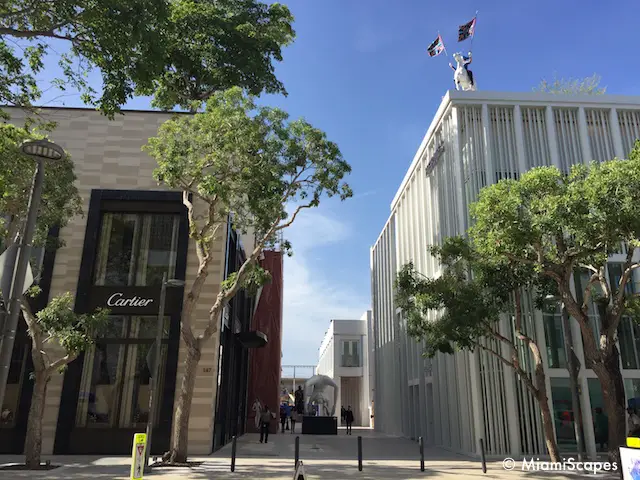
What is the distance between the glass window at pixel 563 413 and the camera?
56.3 feet

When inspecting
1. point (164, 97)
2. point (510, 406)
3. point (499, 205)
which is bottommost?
point (510, 406)

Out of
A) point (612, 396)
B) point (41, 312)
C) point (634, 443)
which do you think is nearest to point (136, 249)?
point (41, 312)

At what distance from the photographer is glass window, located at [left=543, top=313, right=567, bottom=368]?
58.7 ft

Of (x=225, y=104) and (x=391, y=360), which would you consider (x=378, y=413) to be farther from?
(x=225, y=104)

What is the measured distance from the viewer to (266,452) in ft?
59.1

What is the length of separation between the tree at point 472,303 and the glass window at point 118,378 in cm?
828

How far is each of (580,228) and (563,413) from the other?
28.5 ft

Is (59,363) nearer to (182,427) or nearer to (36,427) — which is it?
(36,427)

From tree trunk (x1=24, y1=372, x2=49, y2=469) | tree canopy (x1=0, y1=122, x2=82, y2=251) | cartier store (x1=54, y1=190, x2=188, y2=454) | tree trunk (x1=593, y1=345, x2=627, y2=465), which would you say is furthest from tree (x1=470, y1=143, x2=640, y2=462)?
tree trunk (x1=24, y1=372, x2=49, y2=469)

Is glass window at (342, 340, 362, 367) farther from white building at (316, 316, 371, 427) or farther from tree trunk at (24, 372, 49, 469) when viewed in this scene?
tree trunk at (24, 372, 49, 469)

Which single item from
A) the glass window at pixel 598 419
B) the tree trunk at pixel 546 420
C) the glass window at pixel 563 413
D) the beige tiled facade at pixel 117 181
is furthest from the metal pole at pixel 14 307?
the glass window at pixel 598 419

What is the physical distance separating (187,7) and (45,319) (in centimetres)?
1138

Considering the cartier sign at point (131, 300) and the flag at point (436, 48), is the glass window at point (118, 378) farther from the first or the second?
the flag at point (436, 48)

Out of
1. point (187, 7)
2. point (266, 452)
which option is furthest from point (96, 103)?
point (266, 452)
